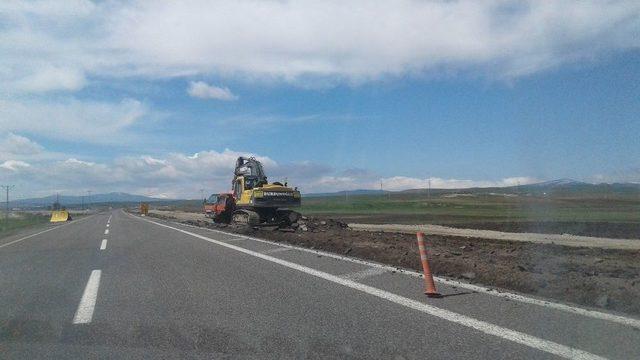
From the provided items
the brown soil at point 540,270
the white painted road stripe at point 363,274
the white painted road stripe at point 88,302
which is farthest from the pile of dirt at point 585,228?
the white painted road stripe at point 88,302

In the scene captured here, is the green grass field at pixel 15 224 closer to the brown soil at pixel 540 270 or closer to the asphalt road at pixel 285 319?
the brown soil at pixel 540 270

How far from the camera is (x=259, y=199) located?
1030 inches

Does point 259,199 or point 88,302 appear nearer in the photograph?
point 88,302

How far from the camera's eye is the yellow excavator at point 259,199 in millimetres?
26297

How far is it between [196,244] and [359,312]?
43.3 feet

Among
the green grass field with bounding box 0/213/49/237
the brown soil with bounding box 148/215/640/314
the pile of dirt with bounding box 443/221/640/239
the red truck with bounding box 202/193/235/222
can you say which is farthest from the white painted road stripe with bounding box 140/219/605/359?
the green grass field with bounding box 0/213/49/237

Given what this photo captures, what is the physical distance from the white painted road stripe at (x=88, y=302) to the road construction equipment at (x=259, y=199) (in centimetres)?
1446

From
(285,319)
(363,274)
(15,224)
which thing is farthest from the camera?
(15,224)

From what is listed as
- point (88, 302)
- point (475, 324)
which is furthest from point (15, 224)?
point (475, 324)

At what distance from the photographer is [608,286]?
9.45 m

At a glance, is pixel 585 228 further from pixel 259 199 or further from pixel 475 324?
pixel 475 324

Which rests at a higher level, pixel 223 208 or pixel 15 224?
pixel 223 208

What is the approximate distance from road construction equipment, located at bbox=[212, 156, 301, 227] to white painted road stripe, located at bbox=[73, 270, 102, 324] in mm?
14455

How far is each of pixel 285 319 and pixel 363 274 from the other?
13.9ft
